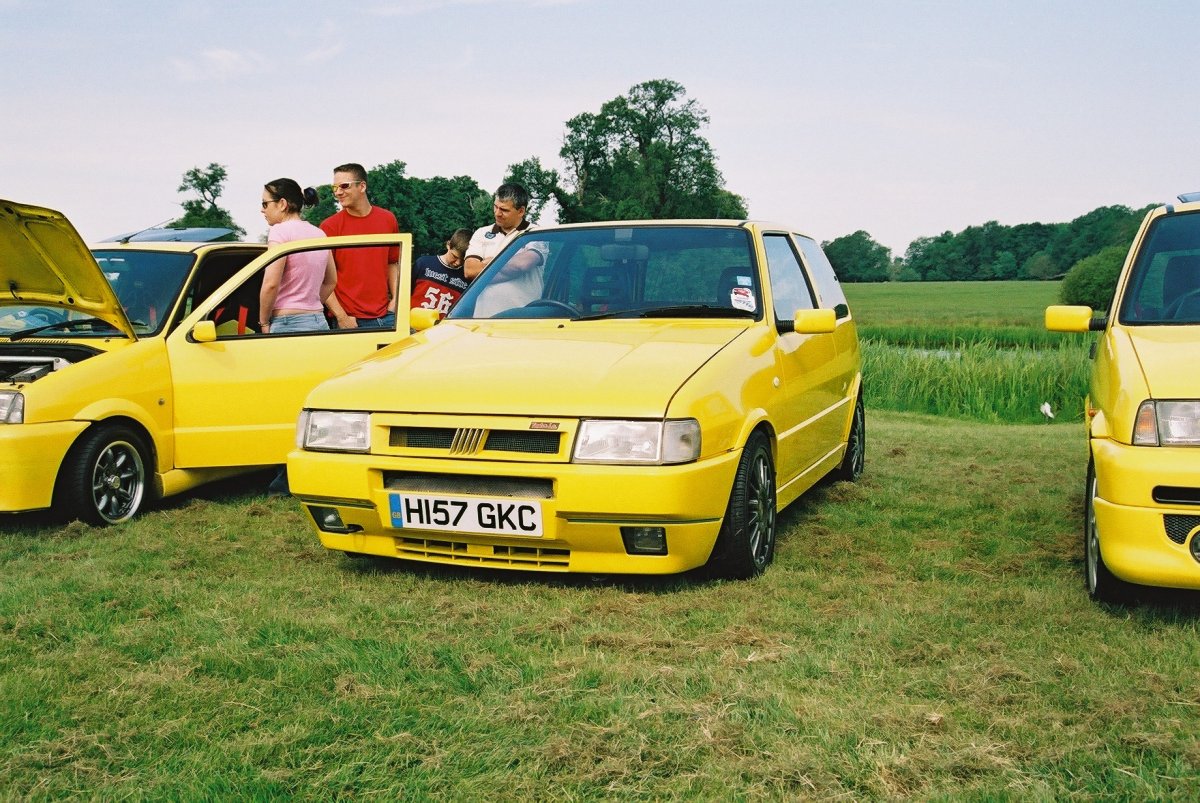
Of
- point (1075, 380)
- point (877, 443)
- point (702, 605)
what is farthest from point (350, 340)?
point (1075, 380)

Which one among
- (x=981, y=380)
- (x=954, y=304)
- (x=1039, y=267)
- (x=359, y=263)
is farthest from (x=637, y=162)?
(x=359, y=263)

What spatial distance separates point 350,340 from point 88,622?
3014 millimetres

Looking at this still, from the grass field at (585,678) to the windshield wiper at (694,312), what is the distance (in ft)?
3.87

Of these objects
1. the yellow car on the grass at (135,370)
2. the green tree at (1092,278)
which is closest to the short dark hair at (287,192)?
the yellow car on the grass at (135,370)

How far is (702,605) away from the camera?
455 centimetres

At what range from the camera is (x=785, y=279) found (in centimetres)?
621

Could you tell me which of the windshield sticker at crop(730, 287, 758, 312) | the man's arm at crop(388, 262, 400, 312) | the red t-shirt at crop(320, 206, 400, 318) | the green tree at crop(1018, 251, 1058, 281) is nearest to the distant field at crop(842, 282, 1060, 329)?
the green tree at crop(1018, 251, 1058, 281)

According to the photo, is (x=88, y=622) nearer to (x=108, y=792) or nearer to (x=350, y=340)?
(x=108, y=792)

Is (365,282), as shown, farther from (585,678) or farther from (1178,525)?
(1178,525)

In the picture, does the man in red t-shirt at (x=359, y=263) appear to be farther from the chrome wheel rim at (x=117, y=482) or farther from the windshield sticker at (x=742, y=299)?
the windshield sticker at (x=742, y=299)

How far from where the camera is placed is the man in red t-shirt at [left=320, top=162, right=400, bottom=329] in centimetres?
767

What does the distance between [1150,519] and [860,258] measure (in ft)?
329

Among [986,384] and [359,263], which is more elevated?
[359,263]

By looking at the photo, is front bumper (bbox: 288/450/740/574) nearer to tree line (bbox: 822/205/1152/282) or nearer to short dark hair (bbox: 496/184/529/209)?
short dark hair (bbox: 496/184/529/209)
